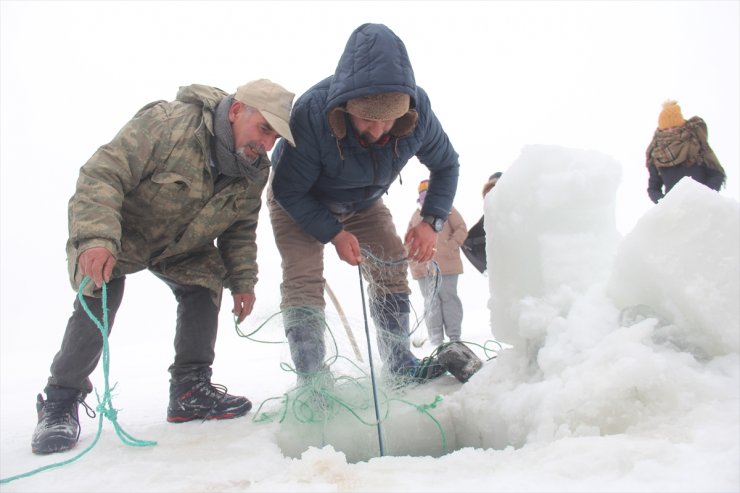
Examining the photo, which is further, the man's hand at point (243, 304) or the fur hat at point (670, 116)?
the fur hat at point (670, 116)

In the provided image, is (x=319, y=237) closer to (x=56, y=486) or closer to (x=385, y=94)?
(x=385, y=94)

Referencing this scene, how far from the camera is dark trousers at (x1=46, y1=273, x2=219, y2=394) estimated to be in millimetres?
2109

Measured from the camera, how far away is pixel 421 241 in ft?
8.55

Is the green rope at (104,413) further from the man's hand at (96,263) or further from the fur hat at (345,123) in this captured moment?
the fur hat at (345,123)

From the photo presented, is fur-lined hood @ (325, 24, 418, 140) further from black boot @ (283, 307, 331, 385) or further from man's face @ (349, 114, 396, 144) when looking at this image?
black boot @ (283, 307, 331, 385)

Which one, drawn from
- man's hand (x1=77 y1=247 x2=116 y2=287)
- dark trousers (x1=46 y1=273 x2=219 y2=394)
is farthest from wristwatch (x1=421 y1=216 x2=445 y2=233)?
man's hand (x1=77 y1=247 x2=116 y2=287)

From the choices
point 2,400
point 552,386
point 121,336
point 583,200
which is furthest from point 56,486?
point 121,336

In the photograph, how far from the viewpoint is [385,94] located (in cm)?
195

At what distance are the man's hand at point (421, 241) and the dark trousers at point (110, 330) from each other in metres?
0.99

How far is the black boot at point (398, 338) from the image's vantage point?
8.23ft

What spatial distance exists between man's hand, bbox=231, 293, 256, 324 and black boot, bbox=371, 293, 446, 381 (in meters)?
0.58

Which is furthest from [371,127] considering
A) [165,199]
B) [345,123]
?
[165,199]

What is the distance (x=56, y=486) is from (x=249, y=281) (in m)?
1.18

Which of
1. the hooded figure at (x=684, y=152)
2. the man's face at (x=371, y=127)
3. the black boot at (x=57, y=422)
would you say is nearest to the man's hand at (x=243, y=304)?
the black boot at (x=57, y=422)
